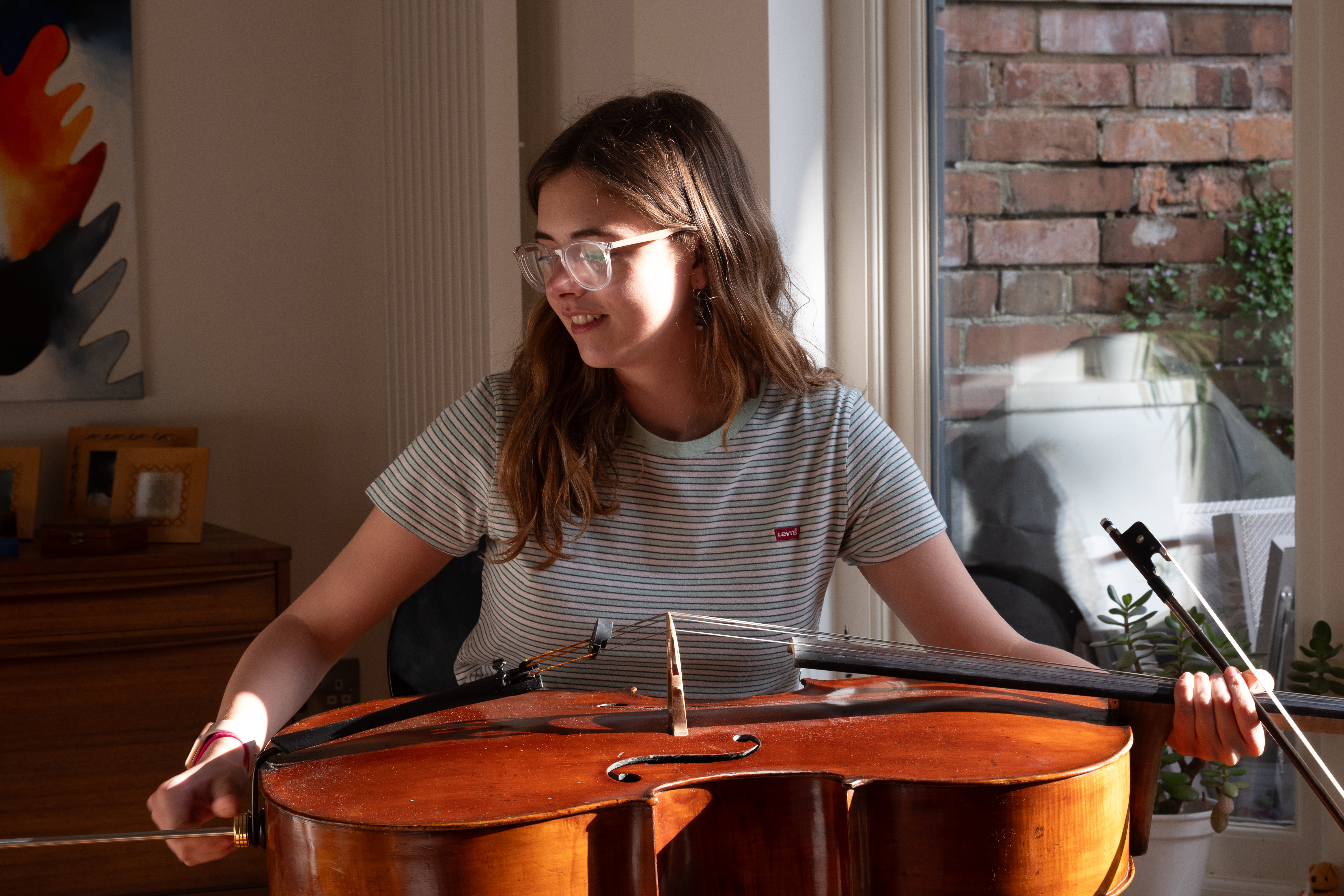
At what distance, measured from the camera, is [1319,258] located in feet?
4.38

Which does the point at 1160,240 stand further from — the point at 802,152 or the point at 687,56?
the point at 687,56

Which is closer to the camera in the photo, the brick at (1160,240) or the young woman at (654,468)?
the young woman at (654,468)

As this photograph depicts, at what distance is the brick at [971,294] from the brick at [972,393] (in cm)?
10

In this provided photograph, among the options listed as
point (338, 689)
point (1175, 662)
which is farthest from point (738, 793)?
point (338, 689)

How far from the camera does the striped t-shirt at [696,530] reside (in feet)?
4.42

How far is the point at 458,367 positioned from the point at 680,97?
3.37 feet

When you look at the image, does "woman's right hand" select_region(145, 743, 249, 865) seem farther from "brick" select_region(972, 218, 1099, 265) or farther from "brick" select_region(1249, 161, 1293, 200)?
"brick" select_region(1249, 161, 1293, 200)

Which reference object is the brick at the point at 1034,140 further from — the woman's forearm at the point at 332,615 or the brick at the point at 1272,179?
the woman's forearm at the point at 332,615

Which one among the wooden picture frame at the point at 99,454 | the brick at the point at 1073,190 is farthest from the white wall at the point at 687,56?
the wooden picture frame at the point at 99,454

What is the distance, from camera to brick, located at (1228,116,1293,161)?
1432 millimetres

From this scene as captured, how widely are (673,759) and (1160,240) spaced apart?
111 cm

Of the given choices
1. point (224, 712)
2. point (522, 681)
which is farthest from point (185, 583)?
point (522, 681)

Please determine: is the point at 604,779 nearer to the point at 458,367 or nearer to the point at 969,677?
the point at 969,677

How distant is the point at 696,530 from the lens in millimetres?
1359
